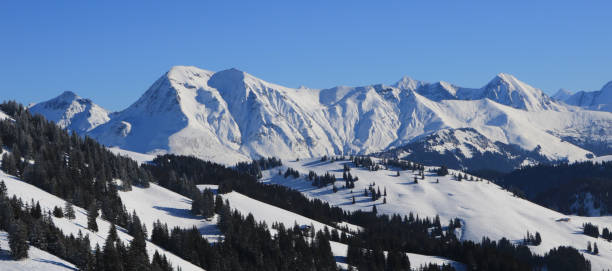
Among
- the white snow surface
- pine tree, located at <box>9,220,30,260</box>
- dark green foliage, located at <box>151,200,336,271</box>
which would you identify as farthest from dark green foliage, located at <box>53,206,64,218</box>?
pine tree, located at <box>9,220,30,260</box>

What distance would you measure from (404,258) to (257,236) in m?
37.6

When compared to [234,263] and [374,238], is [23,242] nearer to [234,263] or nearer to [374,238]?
[234,263]

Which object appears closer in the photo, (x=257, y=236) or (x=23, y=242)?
(x=23, y=242)

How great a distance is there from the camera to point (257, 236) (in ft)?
471

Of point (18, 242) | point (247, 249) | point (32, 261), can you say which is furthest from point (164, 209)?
point (18, 242)

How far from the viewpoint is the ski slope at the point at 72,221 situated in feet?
351

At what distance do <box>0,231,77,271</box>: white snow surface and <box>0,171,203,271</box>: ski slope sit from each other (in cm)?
1316

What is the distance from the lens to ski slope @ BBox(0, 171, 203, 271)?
107000 mm

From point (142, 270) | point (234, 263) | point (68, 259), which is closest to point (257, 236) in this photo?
point (234, 263)

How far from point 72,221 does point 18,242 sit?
32817 millimetres

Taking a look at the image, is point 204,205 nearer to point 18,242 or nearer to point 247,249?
point 247,249

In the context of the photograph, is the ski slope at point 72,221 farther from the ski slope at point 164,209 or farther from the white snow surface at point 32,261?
the ski slope at point 164,209

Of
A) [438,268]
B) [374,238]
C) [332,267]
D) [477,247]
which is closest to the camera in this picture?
[332,267]

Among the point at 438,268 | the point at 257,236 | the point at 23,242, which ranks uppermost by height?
the point at 23,242
